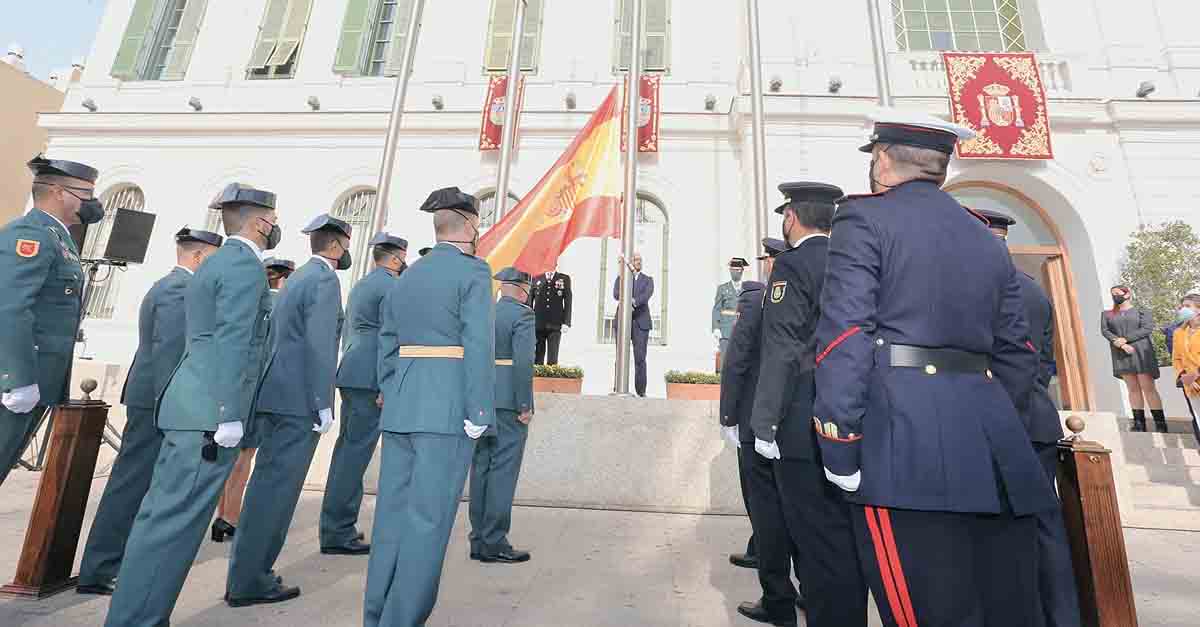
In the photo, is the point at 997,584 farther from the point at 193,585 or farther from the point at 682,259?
the point at 682,259

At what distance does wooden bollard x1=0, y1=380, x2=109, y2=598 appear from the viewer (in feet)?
9.81

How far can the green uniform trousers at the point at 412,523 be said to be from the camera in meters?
2.41

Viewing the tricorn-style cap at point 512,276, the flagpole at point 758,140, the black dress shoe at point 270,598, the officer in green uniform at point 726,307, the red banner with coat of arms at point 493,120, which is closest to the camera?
the black dress shoe at point 270,598

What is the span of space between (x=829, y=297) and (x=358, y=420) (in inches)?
143

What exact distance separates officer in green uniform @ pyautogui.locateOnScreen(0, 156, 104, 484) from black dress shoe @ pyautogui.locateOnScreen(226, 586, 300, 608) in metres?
1.20

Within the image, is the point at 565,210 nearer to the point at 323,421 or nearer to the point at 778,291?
the point at 323,421

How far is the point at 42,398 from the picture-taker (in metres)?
2.84

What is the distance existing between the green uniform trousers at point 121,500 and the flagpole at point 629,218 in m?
4.39

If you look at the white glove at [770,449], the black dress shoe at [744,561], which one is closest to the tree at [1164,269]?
the black dress shoe at [744,561]

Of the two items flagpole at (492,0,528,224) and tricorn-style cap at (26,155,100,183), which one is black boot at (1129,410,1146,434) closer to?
flagpole at (492,0,528,224)

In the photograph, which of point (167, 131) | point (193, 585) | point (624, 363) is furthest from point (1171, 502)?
point (167, 131)

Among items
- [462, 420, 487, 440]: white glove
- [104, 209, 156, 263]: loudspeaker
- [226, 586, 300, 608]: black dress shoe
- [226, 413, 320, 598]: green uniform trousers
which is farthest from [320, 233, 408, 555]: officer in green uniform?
[104, 209, 156, 263]: loudspeaker

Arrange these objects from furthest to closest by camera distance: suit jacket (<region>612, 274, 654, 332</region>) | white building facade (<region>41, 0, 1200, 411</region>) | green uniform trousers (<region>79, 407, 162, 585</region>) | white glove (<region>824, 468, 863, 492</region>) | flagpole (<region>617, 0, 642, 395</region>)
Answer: white building facade (<region>41, 0, 1200, 411</region>) < suit jacket (<region>612, 274, 654, 332</region>) < flagpole (<region>617, 0, 642, 395</region>) < green uniform trousers (<region>79, 407, 162, 585</region>) < white glove (<region>824, 468, 863, 492</region>)

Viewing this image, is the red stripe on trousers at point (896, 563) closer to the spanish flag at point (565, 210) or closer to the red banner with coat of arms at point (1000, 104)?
the spanish flag at point (565, 210)
